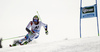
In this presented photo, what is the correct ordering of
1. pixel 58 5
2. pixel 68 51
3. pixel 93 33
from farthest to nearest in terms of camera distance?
pixel 58 5
pixel 93 33
pixel 68 51

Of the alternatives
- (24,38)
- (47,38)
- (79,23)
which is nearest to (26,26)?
(24,38)

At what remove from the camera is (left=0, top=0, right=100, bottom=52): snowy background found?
2.77m

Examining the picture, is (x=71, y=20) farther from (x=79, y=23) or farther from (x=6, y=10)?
(x=6, y=10)

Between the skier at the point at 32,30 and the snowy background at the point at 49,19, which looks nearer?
the snowy background at the point at 49,19

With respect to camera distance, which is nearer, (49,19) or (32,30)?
(49,19)

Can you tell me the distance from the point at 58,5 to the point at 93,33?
3.46ft

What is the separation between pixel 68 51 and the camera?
1.47 metres


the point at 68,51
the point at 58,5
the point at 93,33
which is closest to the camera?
the point at 68,51

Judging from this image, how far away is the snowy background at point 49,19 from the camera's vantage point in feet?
9.07

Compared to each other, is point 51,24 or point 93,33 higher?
point 51,24

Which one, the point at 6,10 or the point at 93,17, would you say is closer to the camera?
the point at 93,17

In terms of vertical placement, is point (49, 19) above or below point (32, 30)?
above

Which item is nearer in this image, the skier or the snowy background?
the snowy background

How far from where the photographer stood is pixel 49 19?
2.91 m
